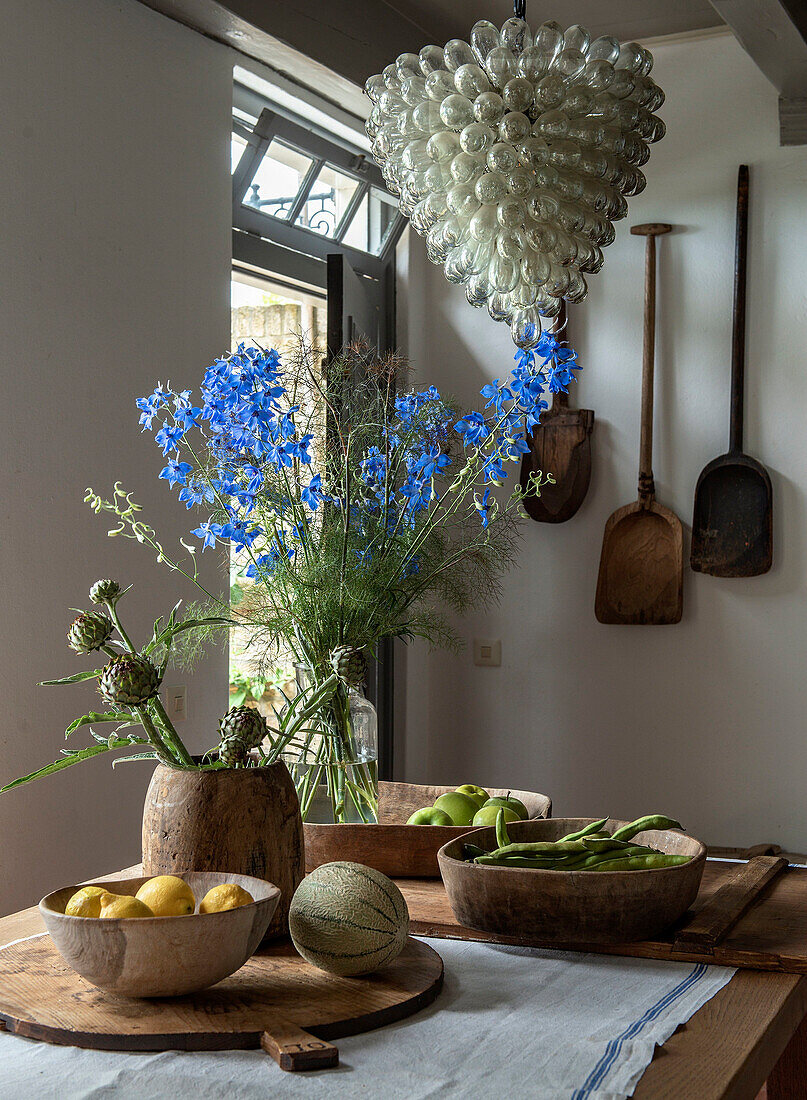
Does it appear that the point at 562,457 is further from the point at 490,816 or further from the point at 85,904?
the point at 85,904

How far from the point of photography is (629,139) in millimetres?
1503

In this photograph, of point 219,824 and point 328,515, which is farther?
point 328,515

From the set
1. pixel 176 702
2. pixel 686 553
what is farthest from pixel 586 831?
pixel 686 553

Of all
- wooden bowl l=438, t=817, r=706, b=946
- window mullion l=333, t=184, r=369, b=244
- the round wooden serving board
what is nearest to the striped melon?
the round wooden serving board

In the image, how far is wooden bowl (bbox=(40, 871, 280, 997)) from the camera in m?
0.91

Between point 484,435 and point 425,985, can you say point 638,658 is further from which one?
point 425,985

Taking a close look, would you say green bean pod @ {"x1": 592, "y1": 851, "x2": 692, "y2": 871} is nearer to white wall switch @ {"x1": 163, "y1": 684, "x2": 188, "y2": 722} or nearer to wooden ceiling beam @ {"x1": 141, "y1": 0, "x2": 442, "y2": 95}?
white wall switch @ {"x1": 163, "y1": 684, "x2": 188, "y2": 722}

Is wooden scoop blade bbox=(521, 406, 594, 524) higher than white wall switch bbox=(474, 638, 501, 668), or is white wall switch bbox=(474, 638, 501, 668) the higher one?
wooden scoop blade bbox=(521, 406, 594, 524)

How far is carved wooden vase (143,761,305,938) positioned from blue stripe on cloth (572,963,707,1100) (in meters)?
0.38

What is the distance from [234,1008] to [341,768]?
489mm

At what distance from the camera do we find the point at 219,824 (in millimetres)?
1104

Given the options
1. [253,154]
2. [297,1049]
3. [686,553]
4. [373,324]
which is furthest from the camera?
[373,324]

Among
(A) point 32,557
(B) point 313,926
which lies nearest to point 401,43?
(A) point 32,557

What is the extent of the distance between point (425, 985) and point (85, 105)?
202 centimetres
